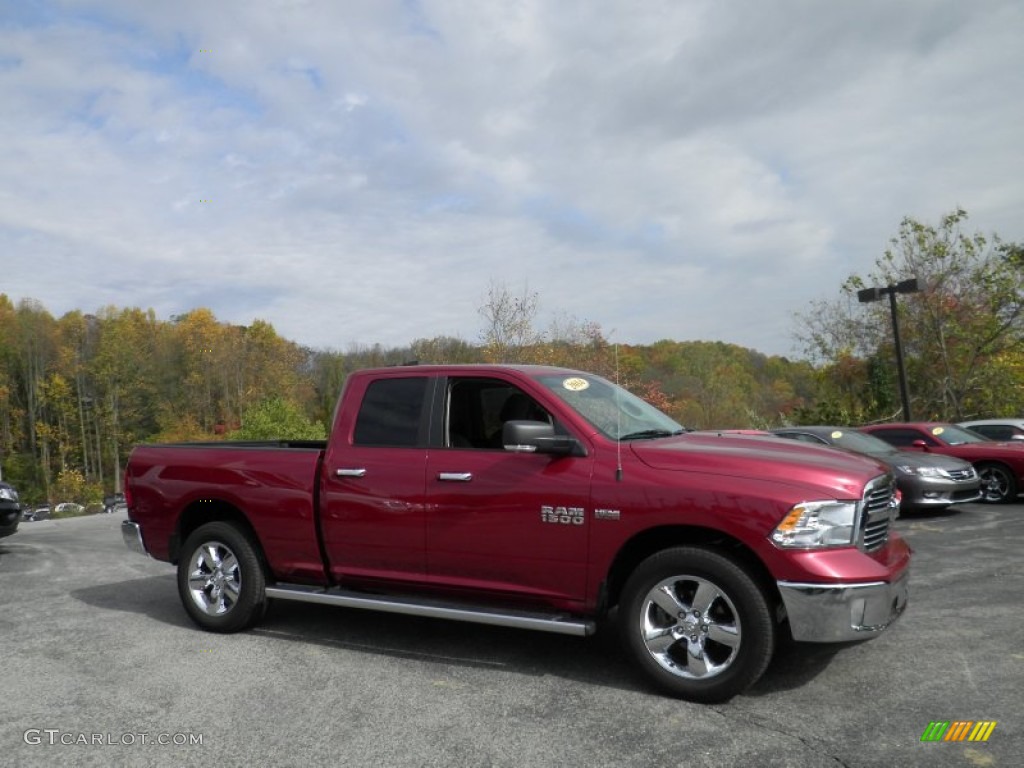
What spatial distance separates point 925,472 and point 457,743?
10.1m

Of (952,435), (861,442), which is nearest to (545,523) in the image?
(861,442)

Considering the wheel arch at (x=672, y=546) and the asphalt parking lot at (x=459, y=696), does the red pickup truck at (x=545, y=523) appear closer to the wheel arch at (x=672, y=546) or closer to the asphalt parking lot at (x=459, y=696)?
the wheel arch at (x=672, y=546)

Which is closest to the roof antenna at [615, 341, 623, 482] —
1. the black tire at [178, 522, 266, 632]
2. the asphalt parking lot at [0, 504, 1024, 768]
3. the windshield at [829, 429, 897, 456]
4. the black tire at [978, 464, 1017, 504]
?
the asphalt parking lot at [0, 504, 1024, 768]

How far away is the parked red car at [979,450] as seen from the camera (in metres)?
13.0

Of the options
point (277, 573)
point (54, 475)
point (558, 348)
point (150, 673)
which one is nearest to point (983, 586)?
point (277, 573)

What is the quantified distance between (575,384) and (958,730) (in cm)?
282

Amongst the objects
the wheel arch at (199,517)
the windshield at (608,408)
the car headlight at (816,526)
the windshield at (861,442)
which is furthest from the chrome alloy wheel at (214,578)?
the windshield at (861,442)

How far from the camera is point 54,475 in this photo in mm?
68250

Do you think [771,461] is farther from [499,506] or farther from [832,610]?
[499,506]

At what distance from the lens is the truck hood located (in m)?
4.18

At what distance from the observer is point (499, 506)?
4.82 metres

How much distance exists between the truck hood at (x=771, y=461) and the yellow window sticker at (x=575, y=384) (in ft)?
2.09

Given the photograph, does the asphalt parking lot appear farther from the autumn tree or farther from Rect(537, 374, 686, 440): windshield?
the autumn tree

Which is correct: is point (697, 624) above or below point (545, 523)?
below
